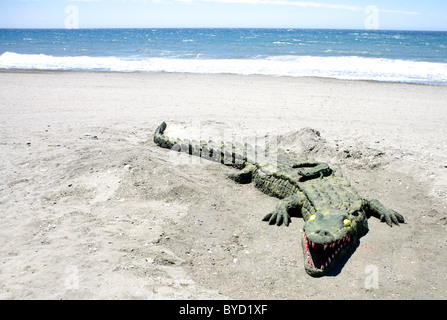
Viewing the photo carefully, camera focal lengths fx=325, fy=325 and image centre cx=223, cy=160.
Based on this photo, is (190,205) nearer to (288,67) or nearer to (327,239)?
(327,239)

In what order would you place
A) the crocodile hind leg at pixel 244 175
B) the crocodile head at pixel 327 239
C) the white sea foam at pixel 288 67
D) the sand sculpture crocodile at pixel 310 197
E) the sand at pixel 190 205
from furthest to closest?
the white sea foam at pixel 288 67
the crocodile hind leg at pixel 244 175
the sand sculpture crocodile at pixel 310 197
the crocodile head at pixel 327 239
the sand at pixel 190 205

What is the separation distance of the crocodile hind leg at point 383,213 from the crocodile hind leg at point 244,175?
6.88 ft

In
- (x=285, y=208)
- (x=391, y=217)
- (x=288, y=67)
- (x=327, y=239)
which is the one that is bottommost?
(x=391, y=217)

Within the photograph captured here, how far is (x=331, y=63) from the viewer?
2453 cm

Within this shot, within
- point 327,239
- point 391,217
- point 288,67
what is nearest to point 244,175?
point 391,217

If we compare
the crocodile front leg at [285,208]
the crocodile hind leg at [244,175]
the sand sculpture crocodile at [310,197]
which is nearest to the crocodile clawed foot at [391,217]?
the sand sculpture crocodile at [310,197]

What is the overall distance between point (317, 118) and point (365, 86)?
682cm

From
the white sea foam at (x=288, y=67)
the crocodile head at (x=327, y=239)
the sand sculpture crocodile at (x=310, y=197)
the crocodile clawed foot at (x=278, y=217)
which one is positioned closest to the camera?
the crocodile head at (x=327, y=239)

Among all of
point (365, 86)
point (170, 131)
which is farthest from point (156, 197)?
point (365, 86)

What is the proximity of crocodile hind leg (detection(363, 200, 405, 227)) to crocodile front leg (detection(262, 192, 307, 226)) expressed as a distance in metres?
0.98

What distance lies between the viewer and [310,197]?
193 inches

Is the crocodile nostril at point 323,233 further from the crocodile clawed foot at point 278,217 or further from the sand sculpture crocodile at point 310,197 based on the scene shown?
the crocodile clawed foot at point 278,217

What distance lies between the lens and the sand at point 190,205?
11.6ft

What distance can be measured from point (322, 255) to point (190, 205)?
7.25ft
